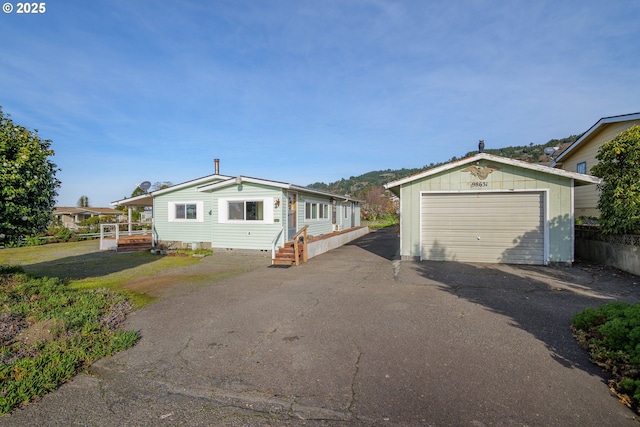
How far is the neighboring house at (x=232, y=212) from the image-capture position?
1323cm

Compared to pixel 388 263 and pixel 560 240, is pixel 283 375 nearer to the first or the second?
pixel 388 263

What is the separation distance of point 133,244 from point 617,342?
59.4ft

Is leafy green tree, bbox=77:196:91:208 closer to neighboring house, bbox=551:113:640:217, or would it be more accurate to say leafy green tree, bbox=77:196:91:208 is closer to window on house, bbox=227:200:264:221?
window on house, bbox=227:200:264:221

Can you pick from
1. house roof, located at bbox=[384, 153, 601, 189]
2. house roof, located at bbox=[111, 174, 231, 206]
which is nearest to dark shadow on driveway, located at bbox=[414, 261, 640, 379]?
house roof, located at bbox=[384, 153, 601, 189]

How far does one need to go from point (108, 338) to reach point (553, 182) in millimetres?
11525

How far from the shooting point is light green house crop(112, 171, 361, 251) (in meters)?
13.2

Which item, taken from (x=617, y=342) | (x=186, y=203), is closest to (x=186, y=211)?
(x=186, y=203)

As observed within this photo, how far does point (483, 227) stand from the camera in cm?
1045

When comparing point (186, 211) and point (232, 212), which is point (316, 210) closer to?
point (232, 212)

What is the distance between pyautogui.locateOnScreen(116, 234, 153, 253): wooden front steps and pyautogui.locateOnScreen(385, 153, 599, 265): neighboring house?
498 inches

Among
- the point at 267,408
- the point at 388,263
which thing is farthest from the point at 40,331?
the point at 388,263

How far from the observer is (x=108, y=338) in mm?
4625

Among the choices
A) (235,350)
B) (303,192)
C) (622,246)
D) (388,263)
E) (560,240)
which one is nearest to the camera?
(235,350)

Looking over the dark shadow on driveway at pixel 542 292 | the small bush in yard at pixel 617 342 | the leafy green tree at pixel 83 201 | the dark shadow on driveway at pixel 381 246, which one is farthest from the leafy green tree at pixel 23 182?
the leafy green tree at pixel 83 201
